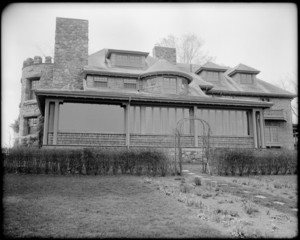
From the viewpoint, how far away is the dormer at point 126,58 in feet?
70.3

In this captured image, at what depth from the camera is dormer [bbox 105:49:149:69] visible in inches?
844

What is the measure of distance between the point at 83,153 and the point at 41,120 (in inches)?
468

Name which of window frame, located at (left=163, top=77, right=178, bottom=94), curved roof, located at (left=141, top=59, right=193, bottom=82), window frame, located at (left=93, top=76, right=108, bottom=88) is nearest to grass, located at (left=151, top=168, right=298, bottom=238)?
window frame, located at (left=163, top=77, right=178, bottom=94)

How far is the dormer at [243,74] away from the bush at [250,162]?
13549 millimetres

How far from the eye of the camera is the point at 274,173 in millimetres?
12711

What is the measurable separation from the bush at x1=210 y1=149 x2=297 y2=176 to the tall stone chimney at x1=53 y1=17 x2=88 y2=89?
12.2 metres

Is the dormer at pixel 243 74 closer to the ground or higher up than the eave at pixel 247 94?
higher up

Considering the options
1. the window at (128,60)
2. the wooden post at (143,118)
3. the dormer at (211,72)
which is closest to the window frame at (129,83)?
the window at (128,60)

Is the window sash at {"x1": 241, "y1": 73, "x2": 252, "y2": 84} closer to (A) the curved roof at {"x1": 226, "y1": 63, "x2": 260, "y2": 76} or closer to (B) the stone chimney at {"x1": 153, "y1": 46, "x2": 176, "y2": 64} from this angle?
(A) the curved roof at {"x1": 226, "y1": 63, "x2": 260, "y2": 76}

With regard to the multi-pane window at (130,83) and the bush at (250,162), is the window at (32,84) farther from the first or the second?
the bush at (250,162)

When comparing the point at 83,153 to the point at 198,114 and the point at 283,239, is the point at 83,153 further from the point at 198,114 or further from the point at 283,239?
the point at 198,114

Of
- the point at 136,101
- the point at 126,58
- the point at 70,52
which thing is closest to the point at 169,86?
the point at 136,101

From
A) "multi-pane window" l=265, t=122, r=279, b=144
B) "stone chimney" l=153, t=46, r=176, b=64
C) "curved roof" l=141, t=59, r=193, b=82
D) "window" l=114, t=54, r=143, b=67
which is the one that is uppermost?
"stone chimney" l=153, t=46, r=176, b=64

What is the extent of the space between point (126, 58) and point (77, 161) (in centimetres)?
1312
